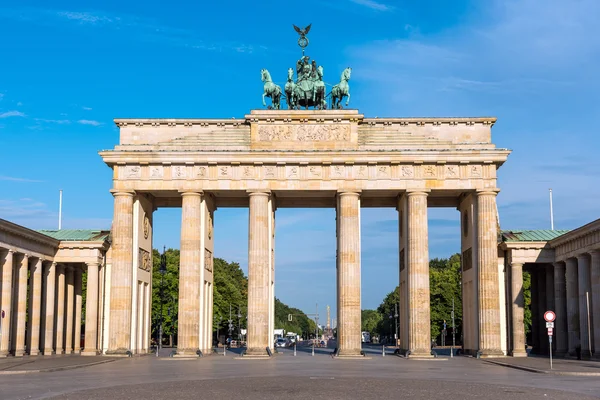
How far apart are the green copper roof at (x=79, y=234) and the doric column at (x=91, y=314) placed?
8.67 feet

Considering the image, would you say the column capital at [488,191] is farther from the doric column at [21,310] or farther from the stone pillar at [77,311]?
the stone pillar at [77,311]

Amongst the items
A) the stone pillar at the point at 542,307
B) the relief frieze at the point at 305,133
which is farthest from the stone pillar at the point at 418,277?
the stone pillar at the point at 542,307

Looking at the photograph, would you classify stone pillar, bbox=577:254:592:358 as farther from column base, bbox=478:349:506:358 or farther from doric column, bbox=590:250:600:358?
column base, bbox=478:349:506:358

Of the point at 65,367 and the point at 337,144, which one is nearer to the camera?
the point at 65,367

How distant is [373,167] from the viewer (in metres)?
59.6

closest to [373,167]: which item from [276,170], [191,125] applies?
[276,170]

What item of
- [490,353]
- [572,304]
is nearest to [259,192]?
[490,353]

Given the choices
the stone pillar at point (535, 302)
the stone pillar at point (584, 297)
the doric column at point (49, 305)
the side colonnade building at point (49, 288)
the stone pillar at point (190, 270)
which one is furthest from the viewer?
the stone pillar at point (535, 302)

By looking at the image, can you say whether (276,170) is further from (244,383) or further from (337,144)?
(244,383)

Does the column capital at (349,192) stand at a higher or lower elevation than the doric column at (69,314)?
higher

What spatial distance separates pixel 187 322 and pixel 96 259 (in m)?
8.52

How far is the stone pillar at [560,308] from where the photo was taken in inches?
2327

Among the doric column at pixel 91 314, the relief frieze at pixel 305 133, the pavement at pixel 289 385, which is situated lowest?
the pavement at pixel 289 385

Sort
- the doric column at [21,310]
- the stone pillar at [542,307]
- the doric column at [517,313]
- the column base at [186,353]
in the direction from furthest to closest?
the stone pillar at [542,307] < the doric column at [517,313] < the column base at [186,353] < the doric column at [21,310]
